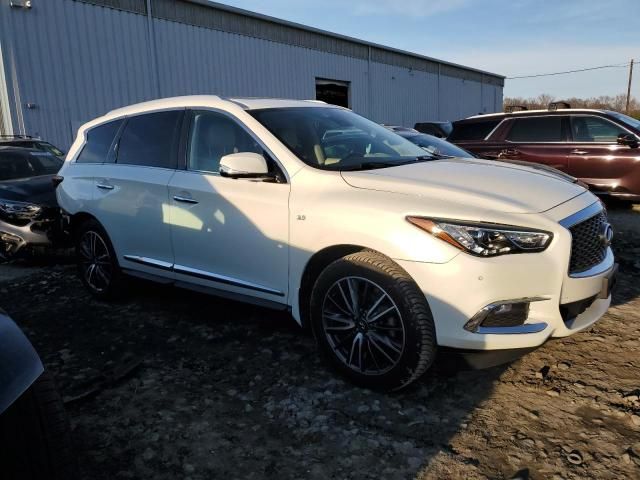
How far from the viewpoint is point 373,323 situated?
2934mm

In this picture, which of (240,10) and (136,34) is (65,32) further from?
(240,10)

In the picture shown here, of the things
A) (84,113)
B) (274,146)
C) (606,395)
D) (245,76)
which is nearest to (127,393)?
(274,146)

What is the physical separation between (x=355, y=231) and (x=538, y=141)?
22.4ft

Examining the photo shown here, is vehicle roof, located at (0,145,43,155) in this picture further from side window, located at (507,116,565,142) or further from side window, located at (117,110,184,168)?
side window, located at (507,116,565,142)

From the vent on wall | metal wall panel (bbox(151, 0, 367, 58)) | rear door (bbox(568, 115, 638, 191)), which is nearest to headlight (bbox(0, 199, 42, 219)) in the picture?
rear door (bbox(568, 115, 638, 191))

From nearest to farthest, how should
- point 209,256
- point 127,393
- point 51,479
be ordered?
point 51,479
point 127,393
point 209,256

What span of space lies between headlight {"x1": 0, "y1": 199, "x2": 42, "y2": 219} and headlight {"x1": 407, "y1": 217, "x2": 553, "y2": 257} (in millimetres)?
5333

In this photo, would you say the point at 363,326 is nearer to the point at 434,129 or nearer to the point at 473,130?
the point at 473,130

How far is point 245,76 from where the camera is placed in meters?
16.9

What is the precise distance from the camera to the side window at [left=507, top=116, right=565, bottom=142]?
846 cm

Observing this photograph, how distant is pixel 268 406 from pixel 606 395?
1885mm

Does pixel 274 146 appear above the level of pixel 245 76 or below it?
below

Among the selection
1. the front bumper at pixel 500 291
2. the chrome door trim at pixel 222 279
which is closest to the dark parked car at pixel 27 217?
the chrome door trim at pixel 222 279

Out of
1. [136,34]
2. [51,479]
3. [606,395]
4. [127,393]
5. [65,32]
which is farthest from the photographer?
[136,34]
